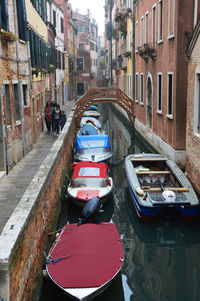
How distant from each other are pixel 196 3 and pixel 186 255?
7.26 metres

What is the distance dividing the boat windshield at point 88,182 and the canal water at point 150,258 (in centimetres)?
59

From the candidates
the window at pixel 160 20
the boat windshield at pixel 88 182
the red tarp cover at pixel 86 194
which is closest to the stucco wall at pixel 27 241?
the red tarp cover at pixel 86 194

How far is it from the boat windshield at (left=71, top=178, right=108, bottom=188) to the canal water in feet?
1.94

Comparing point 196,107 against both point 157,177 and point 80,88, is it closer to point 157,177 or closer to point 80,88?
point 157,177

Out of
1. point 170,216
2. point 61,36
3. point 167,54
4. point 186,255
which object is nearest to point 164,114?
point 167,54

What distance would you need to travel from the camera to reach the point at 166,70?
43.3 ft

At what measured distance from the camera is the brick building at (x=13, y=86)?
923cm

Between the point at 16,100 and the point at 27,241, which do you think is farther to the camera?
the point at 16,100

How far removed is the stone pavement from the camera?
→ 7.14 metres

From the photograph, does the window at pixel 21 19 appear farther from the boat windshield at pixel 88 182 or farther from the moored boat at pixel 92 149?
the boat windshield at pixel 88 182

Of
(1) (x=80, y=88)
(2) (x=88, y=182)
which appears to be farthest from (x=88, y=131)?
(1) (x=80, y=88)

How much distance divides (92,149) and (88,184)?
4038mm

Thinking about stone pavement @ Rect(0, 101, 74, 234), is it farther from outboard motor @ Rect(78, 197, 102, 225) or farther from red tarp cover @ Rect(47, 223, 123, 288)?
outboard motor @ Rect(78, 197, 102, 225)

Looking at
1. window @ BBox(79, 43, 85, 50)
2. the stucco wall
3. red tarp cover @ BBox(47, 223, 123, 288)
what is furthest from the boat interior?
window @ BBox(79, 43, 85, 50)
